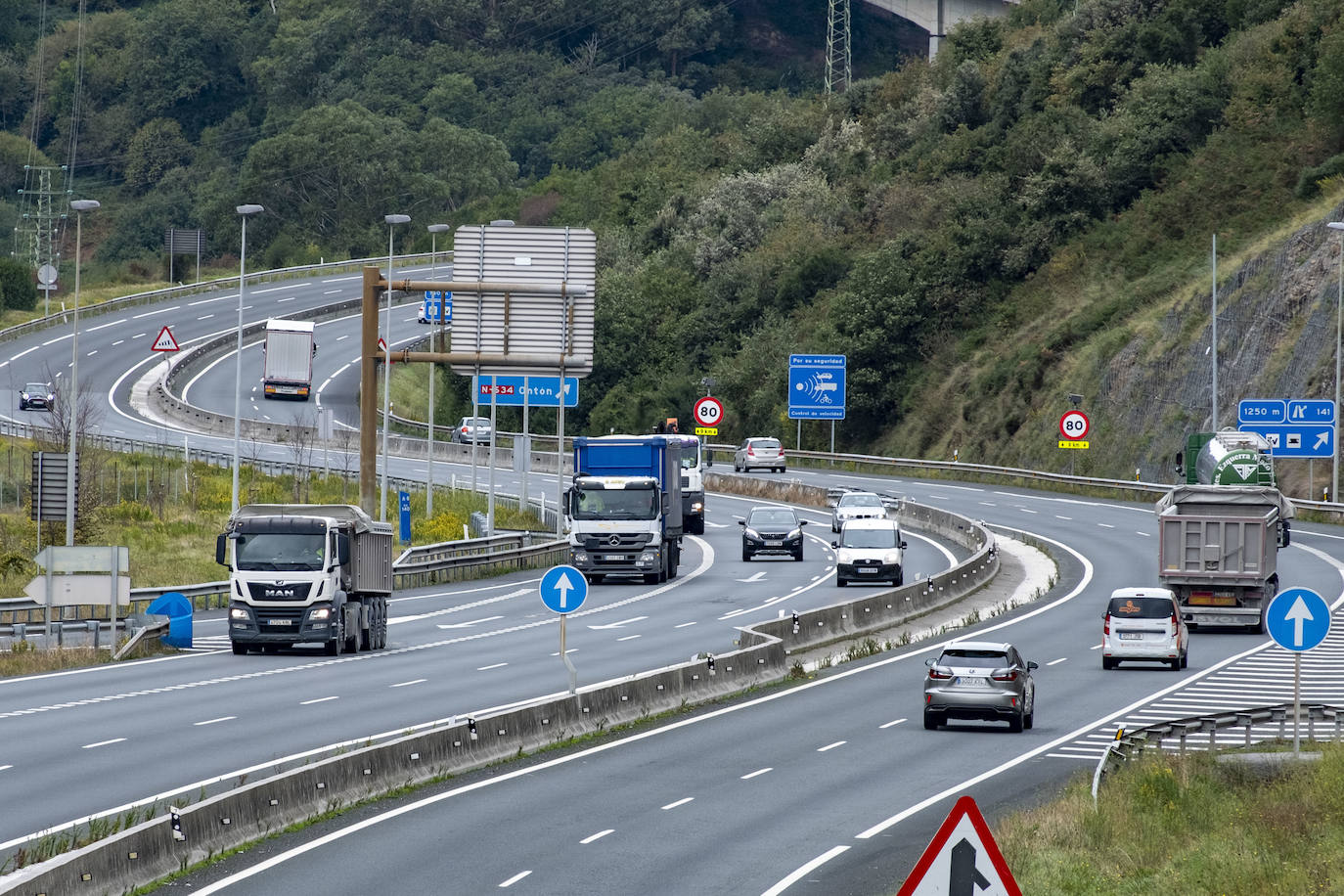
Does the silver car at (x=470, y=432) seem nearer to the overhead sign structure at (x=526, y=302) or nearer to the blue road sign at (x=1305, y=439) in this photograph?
the blue road sign at (x=1305, y=439)

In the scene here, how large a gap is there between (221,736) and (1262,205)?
65876mm

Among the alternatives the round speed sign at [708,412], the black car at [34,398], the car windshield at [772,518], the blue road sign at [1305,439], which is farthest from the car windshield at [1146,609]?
the black car at [34,398]

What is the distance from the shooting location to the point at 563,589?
26.7m

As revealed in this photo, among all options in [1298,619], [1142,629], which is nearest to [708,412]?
[1142,629]

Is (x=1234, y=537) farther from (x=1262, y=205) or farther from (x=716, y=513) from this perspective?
(x=1262, y=205)

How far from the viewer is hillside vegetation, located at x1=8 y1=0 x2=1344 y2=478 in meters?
79.7

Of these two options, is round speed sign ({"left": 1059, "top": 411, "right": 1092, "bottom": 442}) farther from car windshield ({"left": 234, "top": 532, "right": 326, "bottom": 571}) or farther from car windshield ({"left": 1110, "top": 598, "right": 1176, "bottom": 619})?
car windshield ({"left": 234, "top": 532, "right": 326, "bottom": 571})

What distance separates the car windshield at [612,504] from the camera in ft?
167

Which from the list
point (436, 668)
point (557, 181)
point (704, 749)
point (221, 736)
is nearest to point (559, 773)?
point (704, 749)

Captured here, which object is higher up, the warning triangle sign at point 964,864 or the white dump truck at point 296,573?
the warning triangle sign at point 964,864

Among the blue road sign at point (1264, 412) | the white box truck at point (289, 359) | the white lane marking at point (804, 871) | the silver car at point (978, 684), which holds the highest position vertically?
the white box truck at point (289, 359)

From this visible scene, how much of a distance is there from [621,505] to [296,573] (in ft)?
54.6

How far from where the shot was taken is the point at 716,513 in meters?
74.6

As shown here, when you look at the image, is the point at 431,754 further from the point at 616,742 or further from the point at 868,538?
the point at 868,538
